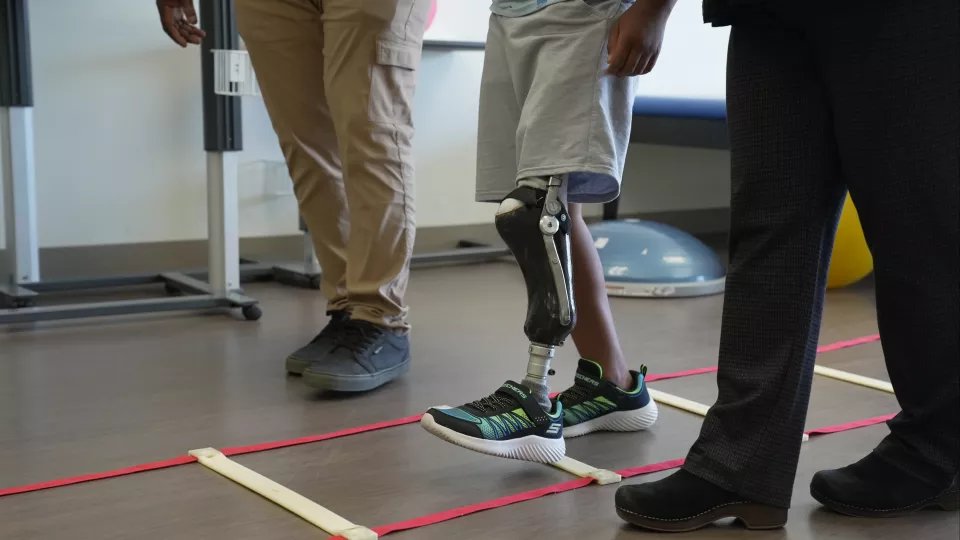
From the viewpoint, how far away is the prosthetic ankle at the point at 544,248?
135cm

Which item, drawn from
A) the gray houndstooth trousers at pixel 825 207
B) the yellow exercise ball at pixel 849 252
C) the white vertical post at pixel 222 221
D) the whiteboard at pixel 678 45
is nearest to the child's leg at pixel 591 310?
the gray houndstooth trousers at pixel 825 207

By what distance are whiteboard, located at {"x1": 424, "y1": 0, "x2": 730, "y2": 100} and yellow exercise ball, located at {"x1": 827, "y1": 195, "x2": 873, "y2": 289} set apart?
2.19 feet

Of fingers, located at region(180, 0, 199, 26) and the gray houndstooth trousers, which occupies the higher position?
fingers, located at region(180, 0, 199, 26)

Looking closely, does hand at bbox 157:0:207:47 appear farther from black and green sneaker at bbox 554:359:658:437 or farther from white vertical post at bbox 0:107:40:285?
black and green sneaker at bbox 554:359:658:437

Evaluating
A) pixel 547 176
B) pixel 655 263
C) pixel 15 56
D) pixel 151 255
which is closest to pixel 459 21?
pixel 655 263

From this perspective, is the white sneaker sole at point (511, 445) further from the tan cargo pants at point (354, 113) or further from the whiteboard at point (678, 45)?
the whiteboard at point (678, 45)

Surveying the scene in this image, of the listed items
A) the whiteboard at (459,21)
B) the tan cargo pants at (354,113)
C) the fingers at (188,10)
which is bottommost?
the tan cargo pants at (354,113)

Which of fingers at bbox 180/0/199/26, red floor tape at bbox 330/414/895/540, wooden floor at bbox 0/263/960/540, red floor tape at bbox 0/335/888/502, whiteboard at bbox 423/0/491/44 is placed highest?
whiteboard at bbox 423/0/491/44

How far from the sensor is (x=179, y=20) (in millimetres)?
2291

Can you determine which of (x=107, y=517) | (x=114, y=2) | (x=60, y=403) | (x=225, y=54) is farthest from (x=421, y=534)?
(x=114, y=2)

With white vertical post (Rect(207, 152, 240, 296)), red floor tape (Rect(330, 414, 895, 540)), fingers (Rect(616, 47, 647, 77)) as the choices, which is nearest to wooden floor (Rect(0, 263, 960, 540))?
red floor tape (Rect(330, 414, 895, 540))

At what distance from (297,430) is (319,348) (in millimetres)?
370

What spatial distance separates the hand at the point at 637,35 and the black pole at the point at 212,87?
4.78ft

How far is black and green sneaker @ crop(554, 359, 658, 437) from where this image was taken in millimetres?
1646
